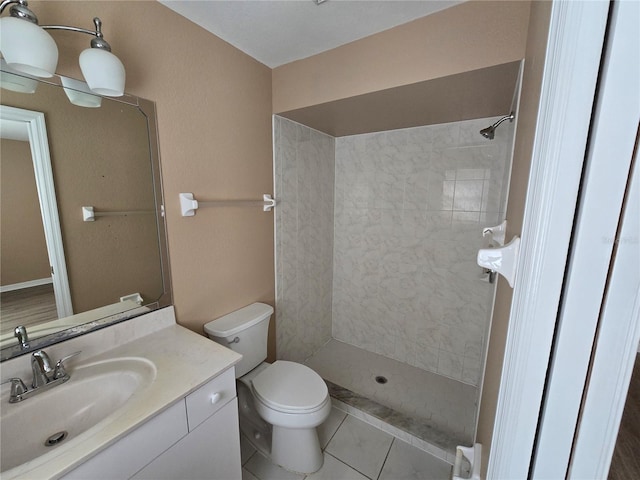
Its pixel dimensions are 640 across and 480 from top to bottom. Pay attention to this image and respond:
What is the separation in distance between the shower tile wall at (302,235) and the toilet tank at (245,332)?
0.34 meters

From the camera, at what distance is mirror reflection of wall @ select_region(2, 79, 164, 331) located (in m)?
0.98

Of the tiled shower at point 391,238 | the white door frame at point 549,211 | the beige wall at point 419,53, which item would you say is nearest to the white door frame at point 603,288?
the white door frame at point 549,211

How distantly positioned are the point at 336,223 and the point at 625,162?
2.35 metres

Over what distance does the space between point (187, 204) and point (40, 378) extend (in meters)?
0.85

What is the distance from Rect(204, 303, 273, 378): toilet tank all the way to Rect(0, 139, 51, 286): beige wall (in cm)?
78

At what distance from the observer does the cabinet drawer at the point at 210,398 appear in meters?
0.94

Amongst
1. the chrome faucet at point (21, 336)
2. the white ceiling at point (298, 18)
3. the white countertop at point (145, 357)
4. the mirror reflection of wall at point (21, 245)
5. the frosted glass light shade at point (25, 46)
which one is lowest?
the white countertop at point (145, 357)

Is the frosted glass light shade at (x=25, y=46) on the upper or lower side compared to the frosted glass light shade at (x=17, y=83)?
upper

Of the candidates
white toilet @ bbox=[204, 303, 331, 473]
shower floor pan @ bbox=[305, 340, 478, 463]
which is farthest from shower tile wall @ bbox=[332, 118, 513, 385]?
white toilet @ bbox=[204, 303, 331, 473]

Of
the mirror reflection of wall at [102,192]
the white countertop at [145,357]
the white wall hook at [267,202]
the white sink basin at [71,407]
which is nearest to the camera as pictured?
the white countertop at [145,357]

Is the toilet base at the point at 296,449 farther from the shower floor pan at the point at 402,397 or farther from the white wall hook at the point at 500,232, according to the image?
the white wall hook at the point at 500,232

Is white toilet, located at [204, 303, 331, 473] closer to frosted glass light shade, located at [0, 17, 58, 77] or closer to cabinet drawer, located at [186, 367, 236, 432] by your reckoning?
cabinet drawer, located at [186, 367, 236, 432]

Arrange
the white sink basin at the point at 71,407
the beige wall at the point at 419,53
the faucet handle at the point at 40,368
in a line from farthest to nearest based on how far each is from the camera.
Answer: the beige wall at the point at 419,53
the faucet handle at the point at 40,368
the white sink basin at the point at 71,407

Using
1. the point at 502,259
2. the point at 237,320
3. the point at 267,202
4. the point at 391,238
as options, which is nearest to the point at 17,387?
the point at 237,320
